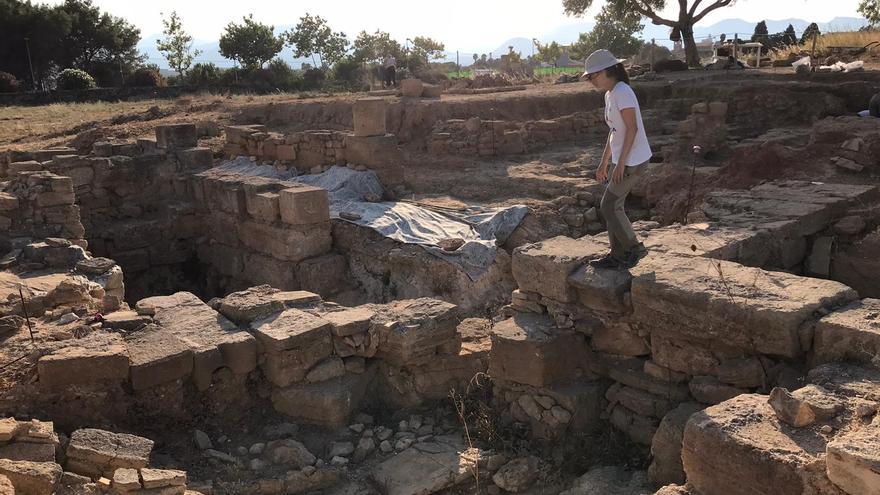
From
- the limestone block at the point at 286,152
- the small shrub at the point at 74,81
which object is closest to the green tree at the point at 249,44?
the small shrub at the point at 74,81

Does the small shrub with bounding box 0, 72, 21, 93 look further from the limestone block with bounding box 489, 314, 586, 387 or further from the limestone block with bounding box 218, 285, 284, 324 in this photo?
the limestone block with bounding box 489, 314, 586, 387

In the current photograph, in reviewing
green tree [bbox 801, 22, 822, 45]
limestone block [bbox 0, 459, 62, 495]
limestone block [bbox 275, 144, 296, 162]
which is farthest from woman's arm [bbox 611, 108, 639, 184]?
green tree [bbox 801, 22, 822, 45]

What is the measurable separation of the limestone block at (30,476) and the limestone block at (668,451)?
3712 mm

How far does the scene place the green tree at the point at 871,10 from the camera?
A: 33.1m

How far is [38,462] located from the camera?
4.42 meters

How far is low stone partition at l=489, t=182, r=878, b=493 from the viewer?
14.7 feet

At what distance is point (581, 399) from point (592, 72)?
2506 millimetres

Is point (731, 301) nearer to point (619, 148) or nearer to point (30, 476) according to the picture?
point (619, 148)

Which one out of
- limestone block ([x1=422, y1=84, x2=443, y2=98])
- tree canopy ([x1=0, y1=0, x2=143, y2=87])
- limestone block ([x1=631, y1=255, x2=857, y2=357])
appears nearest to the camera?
limestone block ([x1=631, y1=255, x2=857, y2=357])

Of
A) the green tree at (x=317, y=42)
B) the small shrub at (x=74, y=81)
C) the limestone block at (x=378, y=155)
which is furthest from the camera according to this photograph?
the green tree at (x=317, y=42)

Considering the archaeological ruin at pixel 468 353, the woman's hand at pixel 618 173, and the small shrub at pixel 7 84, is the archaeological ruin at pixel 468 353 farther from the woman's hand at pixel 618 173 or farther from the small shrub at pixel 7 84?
the small shrub at pixel 7 84

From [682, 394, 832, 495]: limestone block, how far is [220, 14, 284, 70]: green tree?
43.5 m

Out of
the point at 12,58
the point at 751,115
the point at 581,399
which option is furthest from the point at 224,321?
the point at 12,58

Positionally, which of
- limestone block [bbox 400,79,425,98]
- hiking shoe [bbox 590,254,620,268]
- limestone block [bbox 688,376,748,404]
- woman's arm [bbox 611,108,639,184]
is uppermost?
limestone block [bbox 400,79,425,98]
